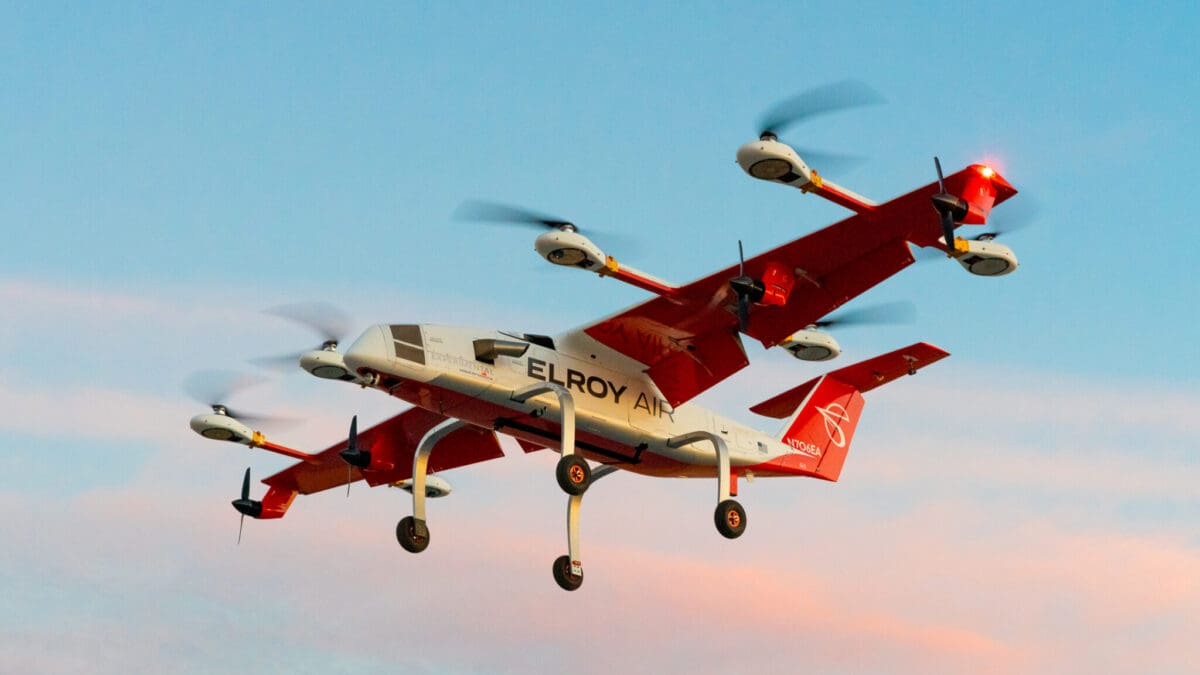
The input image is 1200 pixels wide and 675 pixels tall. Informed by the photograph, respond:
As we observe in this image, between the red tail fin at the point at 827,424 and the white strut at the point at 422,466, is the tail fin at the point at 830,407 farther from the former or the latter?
the white strut at the point at 422,466

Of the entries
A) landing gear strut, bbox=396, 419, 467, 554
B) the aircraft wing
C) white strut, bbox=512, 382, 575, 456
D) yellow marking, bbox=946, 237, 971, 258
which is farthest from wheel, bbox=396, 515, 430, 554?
yellow marking, bbox=946, 237, 971, 258

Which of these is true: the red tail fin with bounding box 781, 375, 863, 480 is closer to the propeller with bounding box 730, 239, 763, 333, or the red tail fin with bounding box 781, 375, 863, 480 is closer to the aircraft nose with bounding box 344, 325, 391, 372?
the propeller with bounding box 730, 239, 763, 333

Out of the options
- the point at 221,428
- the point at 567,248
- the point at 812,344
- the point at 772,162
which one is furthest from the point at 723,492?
the point at 221,428

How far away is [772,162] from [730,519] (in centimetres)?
813

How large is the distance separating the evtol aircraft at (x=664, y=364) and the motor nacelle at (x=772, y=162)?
0.08 ft

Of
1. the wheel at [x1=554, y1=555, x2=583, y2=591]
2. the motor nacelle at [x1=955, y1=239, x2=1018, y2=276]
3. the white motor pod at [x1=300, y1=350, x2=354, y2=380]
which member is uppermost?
the motor nacelle at [x1=955, y1=239, x2=1018, y2=276]

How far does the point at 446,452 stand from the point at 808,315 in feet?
31.2

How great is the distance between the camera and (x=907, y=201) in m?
30.3

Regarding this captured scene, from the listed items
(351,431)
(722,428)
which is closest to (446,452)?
(351,431)

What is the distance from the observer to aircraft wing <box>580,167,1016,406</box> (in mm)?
30938

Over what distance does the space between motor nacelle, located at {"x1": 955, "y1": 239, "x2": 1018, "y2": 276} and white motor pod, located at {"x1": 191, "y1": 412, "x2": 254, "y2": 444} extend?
15791 mm

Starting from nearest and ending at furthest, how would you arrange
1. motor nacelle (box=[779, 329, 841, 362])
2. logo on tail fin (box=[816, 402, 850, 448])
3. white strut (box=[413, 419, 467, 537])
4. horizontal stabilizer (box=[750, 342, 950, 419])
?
motor nacelle (box=[779, 329, 841, 362])
white strut (box=[413, 419, 467, 537])
horizontal stabilizer (box=[750, 342, 950, 419])
logo on tail fin (box=[816, 402, 850, 448])

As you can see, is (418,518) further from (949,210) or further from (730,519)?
(949,210)

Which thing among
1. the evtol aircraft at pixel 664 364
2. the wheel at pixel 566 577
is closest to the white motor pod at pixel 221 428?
the evtol aircraft at pixel 664 364
